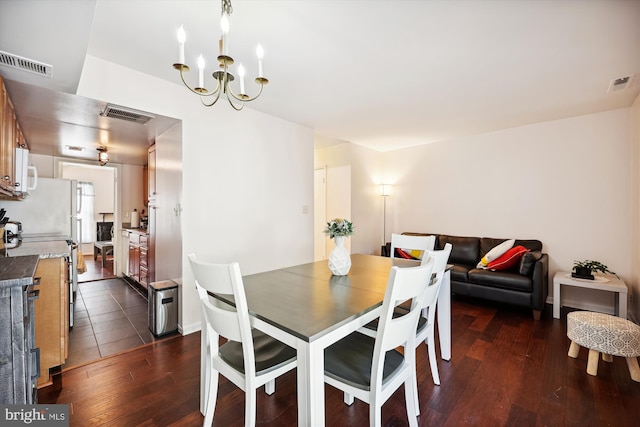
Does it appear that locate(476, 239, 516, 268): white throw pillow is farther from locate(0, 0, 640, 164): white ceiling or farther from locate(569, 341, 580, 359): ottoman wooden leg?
locate(0, 0, 640, 164): white ceiling

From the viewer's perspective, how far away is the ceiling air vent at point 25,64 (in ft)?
4.99

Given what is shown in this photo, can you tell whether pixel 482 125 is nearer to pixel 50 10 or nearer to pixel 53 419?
pixel 50 10

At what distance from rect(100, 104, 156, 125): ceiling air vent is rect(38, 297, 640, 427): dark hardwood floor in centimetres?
204

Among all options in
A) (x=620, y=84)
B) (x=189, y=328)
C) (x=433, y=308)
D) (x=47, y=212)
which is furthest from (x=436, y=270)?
(x=47, y=212)

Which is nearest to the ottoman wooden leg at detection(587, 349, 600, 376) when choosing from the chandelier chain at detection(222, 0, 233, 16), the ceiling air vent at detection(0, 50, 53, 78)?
the chandelier chain at detection(222, 0, 233, 16)

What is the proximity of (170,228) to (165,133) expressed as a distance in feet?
3.41

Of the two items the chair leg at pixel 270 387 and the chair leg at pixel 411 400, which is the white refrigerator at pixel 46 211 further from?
the chair leg at pixel 411 400

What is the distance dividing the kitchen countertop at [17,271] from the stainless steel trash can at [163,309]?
3.28 feet

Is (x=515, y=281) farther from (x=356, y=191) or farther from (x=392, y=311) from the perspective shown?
(x=392, y=311)

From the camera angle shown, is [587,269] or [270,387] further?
[587,269]

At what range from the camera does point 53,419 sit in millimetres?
1323

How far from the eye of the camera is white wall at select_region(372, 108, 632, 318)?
10.3ft

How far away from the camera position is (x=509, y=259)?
3266 millimetres

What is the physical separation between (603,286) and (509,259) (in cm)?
80
